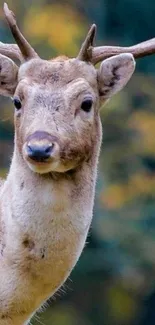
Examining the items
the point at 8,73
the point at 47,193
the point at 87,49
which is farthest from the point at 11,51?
the point at 47,193

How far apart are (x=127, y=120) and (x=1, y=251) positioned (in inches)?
504

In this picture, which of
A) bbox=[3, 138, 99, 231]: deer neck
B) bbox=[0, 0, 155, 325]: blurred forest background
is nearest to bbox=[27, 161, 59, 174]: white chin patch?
bbox=[3, 138, 99, 231]: deer neck

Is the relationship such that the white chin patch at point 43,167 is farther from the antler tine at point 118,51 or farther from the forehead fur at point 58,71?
the antler tine at point 118,51

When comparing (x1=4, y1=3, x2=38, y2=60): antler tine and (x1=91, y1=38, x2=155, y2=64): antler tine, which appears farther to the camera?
(x1=91, y1=38, x2=155, y2=64): antler tine

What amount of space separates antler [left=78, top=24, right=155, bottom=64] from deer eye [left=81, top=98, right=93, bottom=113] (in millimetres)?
295

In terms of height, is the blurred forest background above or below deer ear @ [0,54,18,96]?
below

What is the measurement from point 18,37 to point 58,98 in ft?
1.62

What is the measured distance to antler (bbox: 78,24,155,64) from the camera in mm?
9641

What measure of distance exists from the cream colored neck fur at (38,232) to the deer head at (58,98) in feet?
0.44

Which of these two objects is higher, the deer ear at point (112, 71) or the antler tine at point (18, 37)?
the antler tine at point (18, 37)

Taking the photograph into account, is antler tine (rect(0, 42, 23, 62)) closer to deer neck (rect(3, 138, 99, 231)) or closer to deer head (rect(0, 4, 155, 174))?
deer head (rect(0, 4, 155, 174))

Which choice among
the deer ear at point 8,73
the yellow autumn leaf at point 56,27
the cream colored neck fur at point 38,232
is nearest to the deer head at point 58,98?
the deer ear at point 8,73

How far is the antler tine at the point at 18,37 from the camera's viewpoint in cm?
961

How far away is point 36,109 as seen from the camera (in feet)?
30.6
